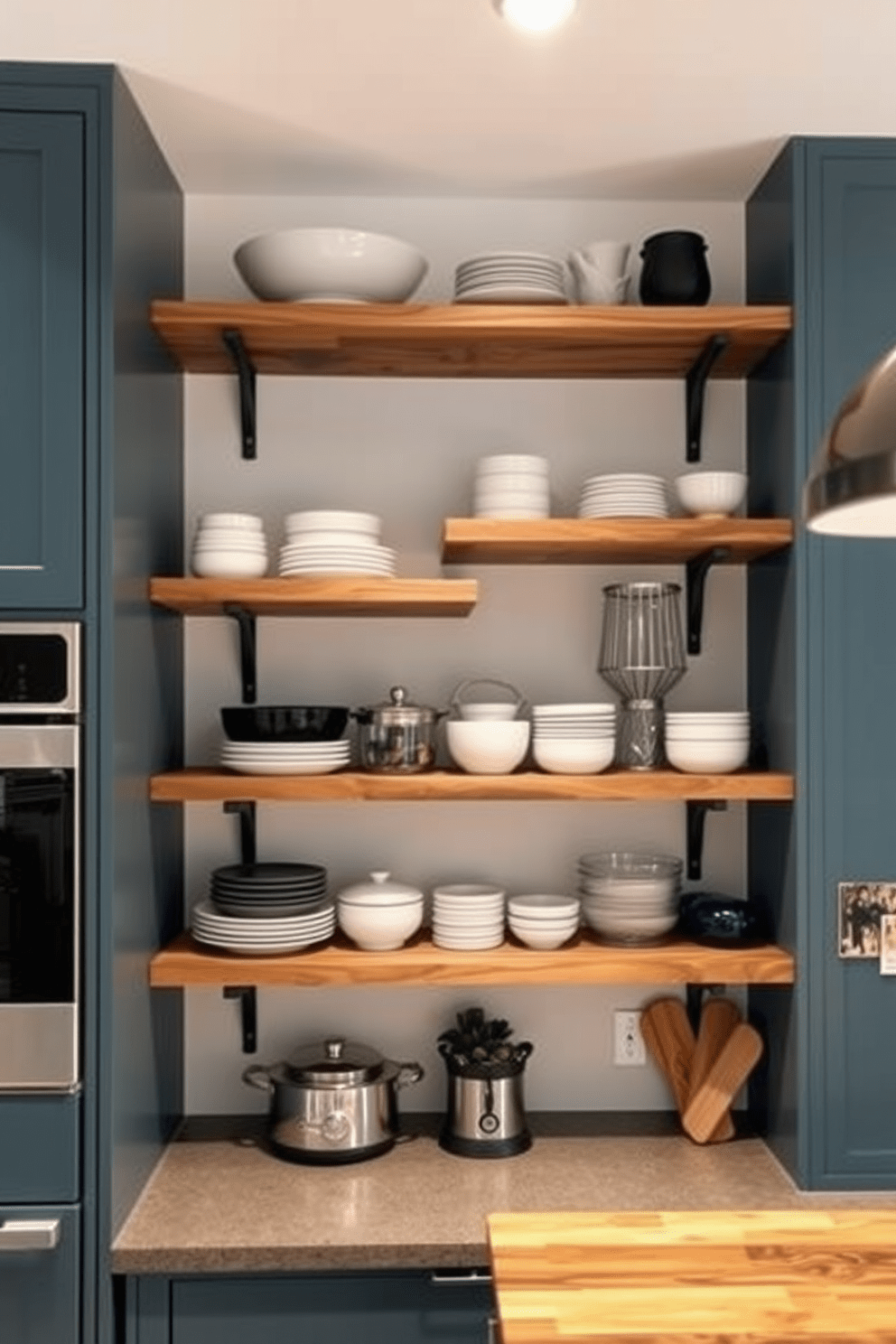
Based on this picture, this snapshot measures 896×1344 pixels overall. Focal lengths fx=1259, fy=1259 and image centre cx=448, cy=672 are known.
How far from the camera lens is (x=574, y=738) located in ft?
6.89

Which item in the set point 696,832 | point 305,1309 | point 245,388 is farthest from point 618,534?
point 305,1309

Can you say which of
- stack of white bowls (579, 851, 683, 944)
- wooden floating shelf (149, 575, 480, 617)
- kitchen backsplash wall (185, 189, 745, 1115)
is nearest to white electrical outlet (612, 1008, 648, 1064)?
kitchen backsplash wall (185, 189, 745, 1115)

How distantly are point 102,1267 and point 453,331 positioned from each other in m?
1.52

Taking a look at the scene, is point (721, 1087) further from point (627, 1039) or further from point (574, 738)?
point (574, 738)

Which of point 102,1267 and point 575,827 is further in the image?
point 575,827

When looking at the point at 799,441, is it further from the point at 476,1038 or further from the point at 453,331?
the point at 476,1038

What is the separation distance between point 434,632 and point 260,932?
65cm

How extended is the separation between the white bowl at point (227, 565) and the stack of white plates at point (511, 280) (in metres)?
0.56

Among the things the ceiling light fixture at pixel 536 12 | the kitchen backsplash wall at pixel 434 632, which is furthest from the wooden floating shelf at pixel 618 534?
the ceiling light fixture at pixel 536 12

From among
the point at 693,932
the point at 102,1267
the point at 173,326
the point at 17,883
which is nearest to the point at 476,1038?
the point at 693,932

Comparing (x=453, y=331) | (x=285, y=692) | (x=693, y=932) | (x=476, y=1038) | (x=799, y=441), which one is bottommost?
(x=476, y=1038)

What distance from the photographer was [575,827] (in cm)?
236

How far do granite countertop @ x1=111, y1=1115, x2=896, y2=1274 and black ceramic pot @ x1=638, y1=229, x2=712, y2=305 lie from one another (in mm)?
1454

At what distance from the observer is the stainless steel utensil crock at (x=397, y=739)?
2117 mm
